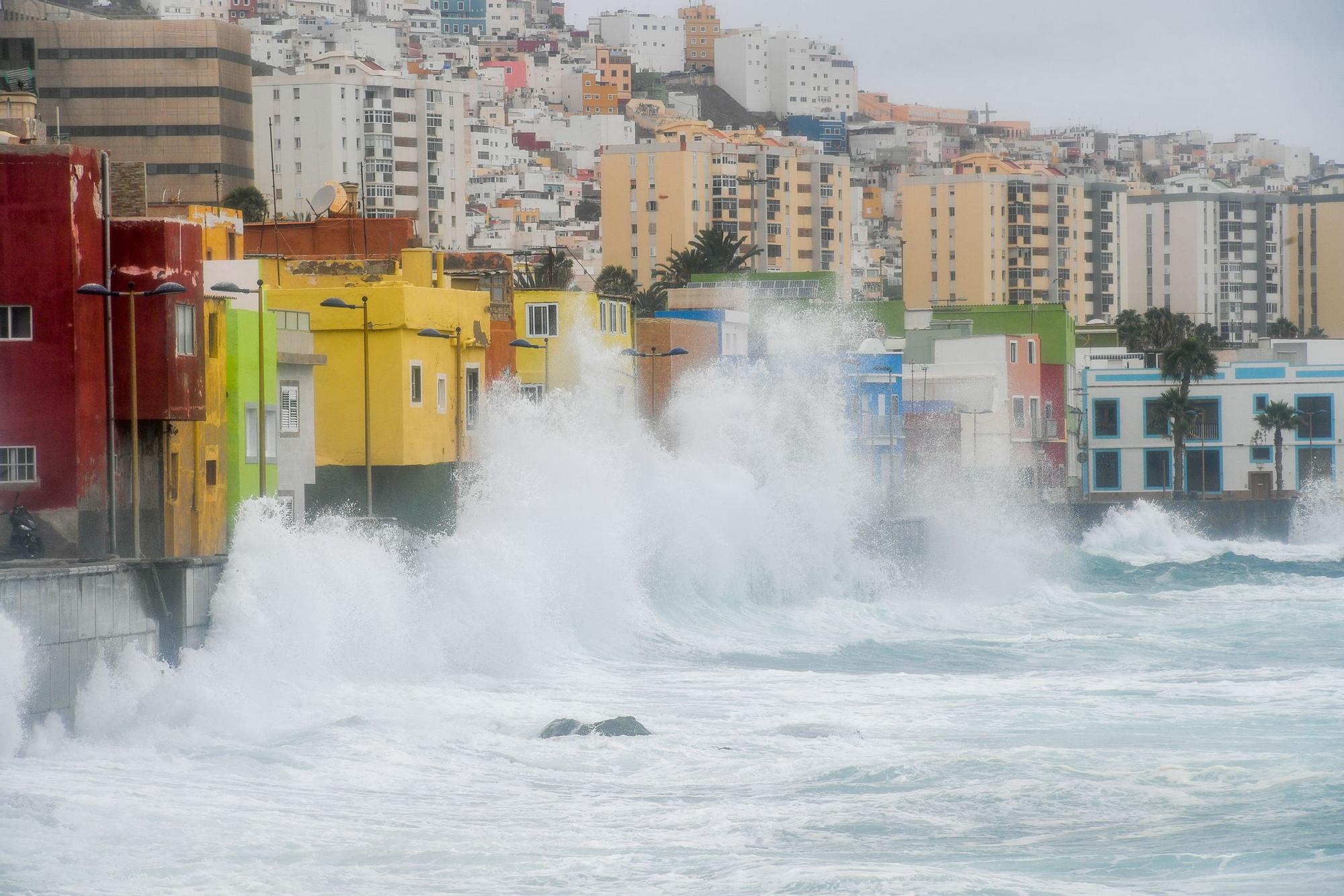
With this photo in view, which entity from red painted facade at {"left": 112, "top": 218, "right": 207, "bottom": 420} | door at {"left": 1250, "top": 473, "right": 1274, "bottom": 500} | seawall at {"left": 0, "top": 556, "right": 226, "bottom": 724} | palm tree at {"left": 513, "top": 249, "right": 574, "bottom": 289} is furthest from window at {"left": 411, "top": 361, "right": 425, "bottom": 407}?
Answer: door at {"left": 1250, "top": 473, "right": 1274, "bottom": 500}

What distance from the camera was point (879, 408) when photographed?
6134 cm

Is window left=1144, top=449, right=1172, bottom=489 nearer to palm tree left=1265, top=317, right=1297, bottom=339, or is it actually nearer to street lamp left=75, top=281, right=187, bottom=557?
palm tree left=1265, top=317, right=1297, bottom=339

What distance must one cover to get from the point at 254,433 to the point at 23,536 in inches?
220

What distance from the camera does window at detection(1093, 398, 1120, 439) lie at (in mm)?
81000

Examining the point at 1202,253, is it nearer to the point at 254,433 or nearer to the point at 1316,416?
the point at 1316,416

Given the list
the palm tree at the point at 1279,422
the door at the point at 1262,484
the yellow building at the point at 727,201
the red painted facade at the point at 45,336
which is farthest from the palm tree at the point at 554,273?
the red painted facade at the point at 45,336

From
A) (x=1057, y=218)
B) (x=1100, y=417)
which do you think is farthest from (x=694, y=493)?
(x=1057, y=218)

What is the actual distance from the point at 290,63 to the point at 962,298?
68782mm

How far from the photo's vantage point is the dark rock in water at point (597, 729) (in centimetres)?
2353

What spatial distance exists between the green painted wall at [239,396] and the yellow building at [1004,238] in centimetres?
9954

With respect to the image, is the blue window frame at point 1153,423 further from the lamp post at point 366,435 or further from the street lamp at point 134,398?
the street lamp at point 134,398

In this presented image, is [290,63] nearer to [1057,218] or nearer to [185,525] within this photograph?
[1057,218]

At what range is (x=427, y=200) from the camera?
395 ft

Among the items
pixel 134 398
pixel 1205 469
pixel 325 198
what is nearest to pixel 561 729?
pixel 134 398
